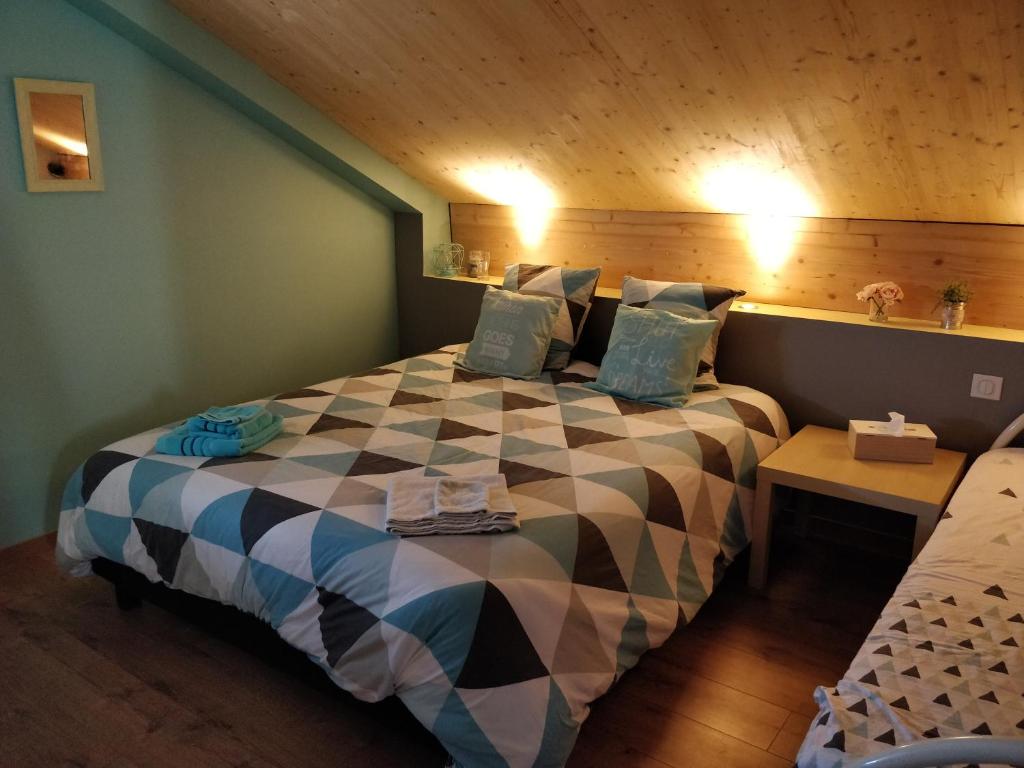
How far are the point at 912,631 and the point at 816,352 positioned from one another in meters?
1.63

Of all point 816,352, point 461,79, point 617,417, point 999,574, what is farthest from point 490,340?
point 999,574

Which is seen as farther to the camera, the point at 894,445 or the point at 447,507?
the point at 894,445

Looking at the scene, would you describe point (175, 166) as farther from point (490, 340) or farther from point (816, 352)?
point (816, 352)

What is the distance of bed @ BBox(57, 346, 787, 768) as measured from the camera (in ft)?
5.83

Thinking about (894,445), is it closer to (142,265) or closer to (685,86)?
(685,86)

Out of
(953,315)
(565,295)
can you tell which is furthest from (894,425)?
(565,295)

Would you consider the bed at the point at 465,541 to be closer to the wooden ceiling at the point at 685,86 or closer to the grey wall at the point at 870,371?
the grey wall at the point at 870,371

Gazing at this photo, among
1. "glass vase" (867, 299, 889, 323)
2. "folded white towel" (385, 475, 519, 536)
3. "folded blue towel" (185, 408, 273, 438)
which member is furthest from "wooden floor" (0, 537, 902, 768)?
"glass vase" (867, 299, 889, 323)

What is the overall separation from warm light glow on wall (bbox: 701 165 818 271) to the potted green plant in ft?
1.98

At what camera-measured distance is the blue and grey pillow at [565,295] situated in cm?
355

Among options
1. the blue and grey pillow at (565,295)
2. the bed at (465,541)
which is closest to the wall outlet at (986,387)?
the bed at (465,541)

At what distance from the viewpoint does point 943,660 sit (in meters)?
1.63

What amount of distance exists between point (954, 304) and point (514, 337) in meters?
1.68

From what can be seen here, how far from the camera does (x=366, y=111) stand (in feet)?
11.9
